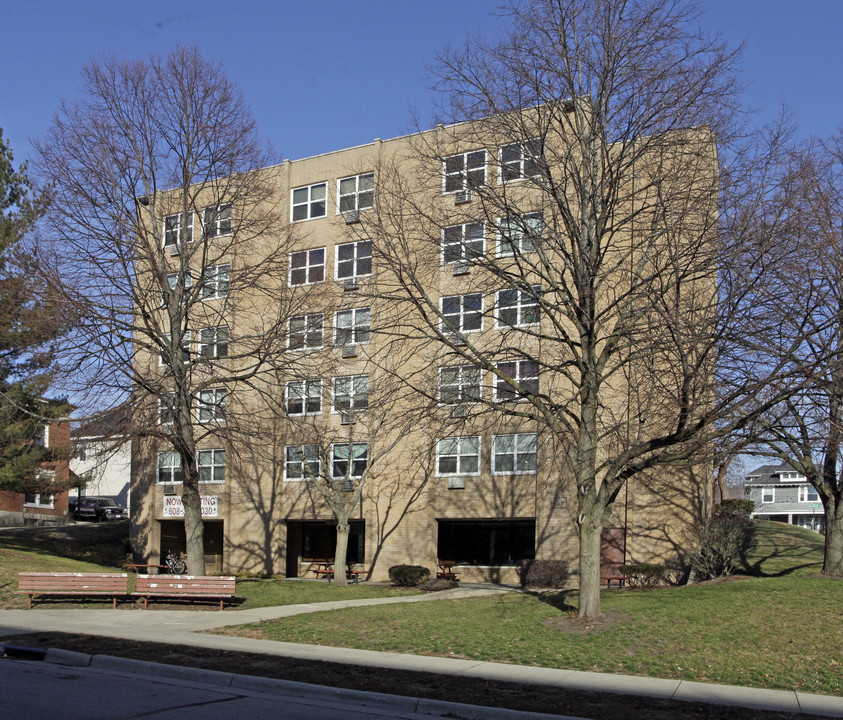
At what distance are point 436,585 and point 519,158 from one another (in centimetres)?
1418

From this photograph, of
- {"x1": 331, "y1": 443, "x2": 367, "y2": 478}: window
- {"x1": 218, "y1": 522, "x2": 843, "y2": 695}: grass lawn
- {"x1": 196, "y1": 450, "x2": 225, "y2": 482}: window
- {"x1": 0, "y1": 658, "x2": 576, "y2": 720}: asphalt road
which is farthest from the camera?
{"x1": 196, "y1": 450, "x2": 225, "y2": 482}: window

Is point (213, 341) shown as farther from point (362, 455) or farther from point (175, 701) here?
point (175, 701)

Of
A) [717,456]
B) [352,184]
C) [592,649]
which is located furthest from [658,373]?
[352,184]

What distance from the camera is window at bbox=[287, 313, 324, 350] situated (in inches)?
896

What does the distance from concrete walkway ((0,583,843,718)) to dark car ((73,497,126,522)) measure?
3911cm

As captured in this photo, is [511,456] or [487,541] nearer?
[511,456]

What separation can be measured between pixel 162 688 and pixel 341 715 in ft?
8.63

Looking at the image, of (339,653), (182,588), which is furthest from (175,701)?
(182,588)

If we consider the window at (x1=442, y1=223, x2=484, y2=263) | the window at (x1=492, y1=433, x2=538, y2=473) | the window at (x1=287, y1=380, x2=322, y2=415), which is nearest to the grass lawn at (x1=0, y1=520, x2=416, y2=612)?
the window at (x1=287, y1=380, x2=322, y2=415)

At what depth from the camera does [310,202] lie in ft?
119

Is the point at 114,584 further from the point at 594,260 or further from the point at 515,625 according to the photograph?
the point at 594,260

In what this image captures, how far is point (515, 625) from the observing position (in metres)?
15.1

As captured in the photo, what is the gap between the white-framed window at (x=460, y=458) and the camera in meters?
30.8

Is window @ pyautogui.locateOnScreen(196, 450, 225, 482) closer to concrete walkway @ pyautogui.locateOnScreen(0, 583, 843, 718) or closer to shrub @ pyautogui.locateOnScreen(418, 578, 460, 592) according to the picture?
shrub @ pyautogui.locateOnScreen(418, 578, 460, 592)
